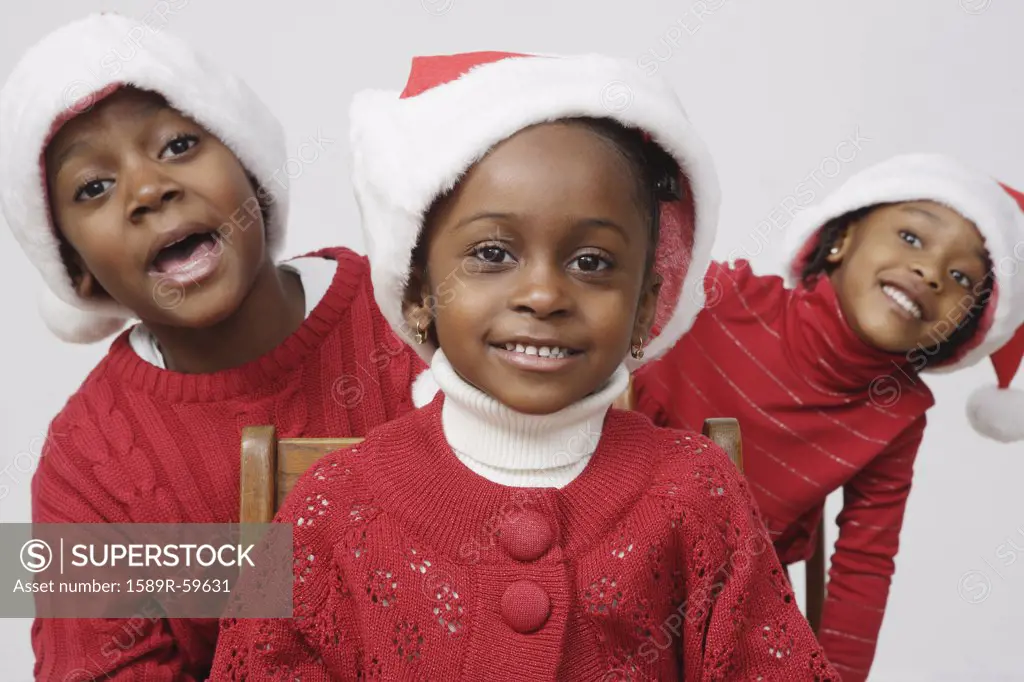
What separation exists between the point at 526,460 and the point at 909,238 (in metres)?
0.70

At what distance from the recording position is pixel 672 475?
103 centimetres

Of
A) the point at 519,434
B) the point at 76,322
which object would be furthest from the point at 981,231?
the point at 76,322

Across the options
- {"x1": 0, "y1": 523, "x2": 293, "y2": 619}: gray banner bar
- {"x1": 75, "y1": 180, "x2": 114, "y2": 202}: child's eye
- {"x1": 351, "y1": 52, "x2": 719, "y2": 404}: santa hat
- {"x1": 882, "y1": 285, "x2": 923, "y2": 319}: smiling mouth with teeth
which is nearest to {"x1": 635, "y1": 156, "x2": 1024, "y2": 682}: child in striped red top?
{"x1": 882, "y1": 285, "x2": 923, "y2": 319}: smiling mouth with teeth

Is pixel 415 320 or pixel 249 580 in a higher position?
pixel 415 320

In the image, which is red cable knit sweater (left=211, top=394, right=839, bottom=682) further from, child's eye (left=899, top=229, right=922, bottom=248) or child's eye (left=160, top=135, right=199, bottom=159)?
child's eye (left=899, top=229, right=922, bottom=248)

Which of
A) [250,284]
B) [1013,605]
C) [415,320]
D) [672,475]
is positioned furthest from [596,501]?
[1013,605]

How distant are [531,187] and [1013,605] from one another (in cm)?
157

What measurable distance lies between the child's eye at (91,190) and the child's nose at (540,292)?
1.72ft

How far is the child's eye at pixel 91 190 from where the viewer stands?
1216 millimetres

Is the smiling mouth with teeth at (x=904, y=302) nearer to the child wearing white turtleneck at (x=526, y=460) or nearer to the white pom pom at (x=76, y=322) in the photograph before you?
the child wearing white turtleneck at (x=526, y=460)

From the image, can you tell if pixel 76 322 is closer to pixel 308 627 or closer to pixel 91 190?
pixel 91 190

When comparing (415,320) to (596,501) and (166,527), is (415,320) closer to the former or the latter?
(596,501)

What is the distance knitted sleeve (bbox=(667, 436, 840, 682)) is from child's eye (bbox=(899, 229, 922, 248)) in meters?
0.58

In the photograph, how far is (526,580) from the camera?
961 millimetres
